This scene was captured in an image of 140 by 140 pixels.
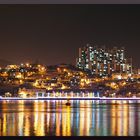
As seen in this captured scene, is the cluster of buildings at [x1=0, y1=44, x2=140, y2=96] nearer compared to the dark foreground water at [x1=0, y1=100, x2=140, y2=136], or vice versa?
the dark foreground water at [x1=0, y1=100, x2=140, y2=136]

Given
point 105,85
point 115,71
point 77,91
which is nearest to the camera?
point 115,71

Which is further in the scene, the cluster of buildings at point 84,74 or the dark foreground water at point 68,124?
the cluster of buildings at point 84,74

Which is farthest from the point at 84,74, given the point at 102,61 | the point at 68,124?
the point at 68,124

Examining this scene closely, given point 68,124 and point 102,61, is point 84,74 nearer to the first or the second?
point 102,61

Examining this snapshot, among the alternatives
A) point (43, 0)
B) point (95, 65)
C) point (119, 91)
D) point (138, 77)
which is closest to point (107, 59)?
point (95, 65)

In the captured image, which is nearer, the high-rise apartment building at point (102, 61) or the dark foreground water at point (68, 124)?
the dark foreground water at point (68, 124)

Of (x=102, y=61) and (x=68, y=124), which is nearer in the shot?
(x=68, y=124)

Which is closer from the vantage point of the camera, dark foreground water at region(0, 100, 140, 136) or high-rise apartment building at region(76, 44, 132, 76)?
dark foreground water at region(0, 100, 140, 136)

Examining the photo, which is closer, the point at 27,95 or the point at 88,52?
the point at 88,52
